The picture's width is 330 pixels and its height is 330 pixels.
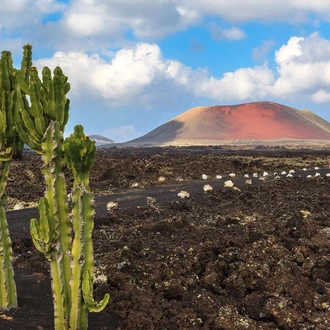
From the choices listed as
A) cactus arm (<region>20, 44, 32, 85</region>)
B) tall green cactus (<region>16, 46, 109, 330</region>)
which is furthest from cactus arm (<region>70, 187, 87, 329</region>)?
cactus arm (<region>20, 44, 32, 85</region>)

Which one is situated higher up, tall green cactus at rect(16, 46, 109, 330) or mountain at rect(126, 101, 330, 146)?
mountain at rect(126, 101, 330, 146)

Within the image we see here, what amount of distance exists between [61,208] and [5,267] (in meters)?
1.65

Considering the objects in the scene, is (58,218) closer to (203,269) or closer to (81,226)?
(81,226)

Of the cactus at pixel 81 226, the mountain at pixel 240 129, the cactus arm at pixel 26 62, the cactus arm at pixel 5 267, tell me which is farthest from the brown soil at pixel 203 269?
the mountain at pixel 240 129

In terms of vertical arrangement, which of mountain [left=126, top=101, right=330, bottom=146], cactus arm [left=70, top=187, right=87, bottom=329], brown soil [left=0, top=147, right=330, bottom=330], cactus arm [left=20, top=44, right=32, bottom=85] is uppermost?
mountain [left=126, top=101, right=330, bottom=146]

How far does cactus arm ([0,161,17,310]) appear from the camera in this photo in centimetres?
633

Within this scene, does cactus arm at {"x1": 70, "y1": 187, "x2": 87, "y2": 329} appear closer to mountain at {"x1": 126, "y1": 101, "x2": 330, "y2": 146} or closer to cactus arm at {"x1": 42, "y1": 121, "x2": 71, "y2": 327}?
cactus arm at {"x1": 42, "y1": 121, "x2": 71, "y2": 327}

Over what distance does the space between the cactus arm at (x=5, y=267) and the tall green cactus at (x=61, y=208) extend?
3.85 ft

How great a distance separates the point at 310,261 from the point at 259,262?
88 cm

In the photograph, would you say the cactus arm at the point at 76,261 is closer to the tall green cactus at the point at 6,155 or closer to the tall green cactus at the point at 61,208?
the tall green cactus at the point at 61,208

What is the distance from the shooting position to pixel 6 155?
21.5 feet

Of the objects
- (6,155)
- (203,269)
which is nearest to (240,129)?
(203,269)

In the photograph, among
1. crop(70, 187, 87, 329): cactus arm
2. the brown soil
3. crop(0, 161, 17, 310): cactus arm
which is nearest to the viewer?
crop(70, 187, 87, 329): cactus arm

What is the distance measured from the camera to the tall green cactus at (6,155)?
638cm
